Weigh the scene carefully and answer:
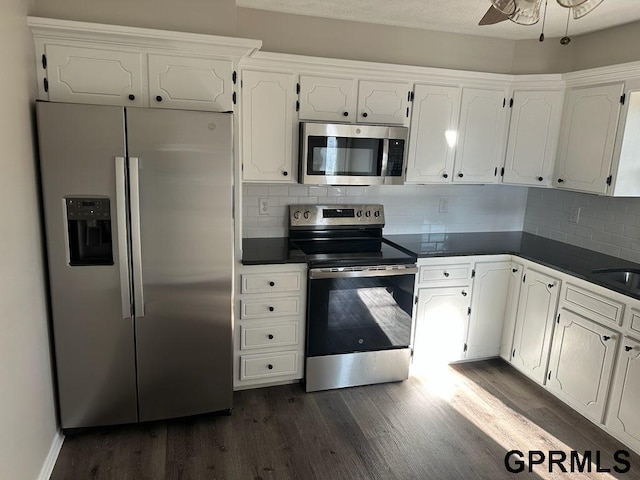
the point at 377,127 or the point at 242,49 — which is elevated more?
the point at 242,49

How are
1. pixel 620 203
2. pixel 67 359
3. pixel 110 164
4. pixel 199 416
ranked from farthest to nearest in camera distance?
pixel 620 203
pixel 199 416
pixel 67 359
pixel 110 164

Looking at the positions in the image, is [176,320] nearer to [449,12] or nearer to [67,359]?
[67,359]

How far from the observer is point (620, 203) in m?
3.21

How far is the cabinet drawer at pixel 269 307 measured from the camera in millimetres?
2881

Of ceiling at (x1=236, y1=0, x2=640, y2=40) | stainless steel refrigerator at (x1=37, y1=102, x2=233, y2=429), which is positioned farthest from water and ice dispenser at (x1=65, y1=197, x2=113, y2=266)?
ceiling at (x1=236, y1=0, x2=640, y2=40)

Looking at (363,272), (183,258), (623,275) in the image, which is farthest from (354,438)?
(623,275)

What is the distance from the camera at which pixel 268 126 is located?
9.78 feet

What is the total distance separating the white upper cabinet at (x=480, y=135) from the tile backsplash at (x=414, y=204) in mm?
311

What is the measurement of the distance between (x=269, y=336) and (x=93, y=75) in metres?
1.82

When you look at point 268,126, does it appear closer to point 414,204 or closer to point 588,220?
point 414,204

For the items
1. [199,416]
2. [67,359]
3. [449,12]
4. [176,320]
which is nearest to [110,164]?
[176,320]

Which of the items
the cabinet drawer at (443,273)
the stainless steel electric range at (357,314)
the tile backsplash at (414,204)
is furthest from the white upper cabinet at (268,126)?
the cabinet drawer at (443,273)

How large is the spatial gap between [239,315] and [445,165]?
1.88 meters

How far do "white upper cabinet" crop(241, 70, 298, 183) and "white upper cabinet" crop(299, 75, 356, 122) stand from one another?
78 millimetres
